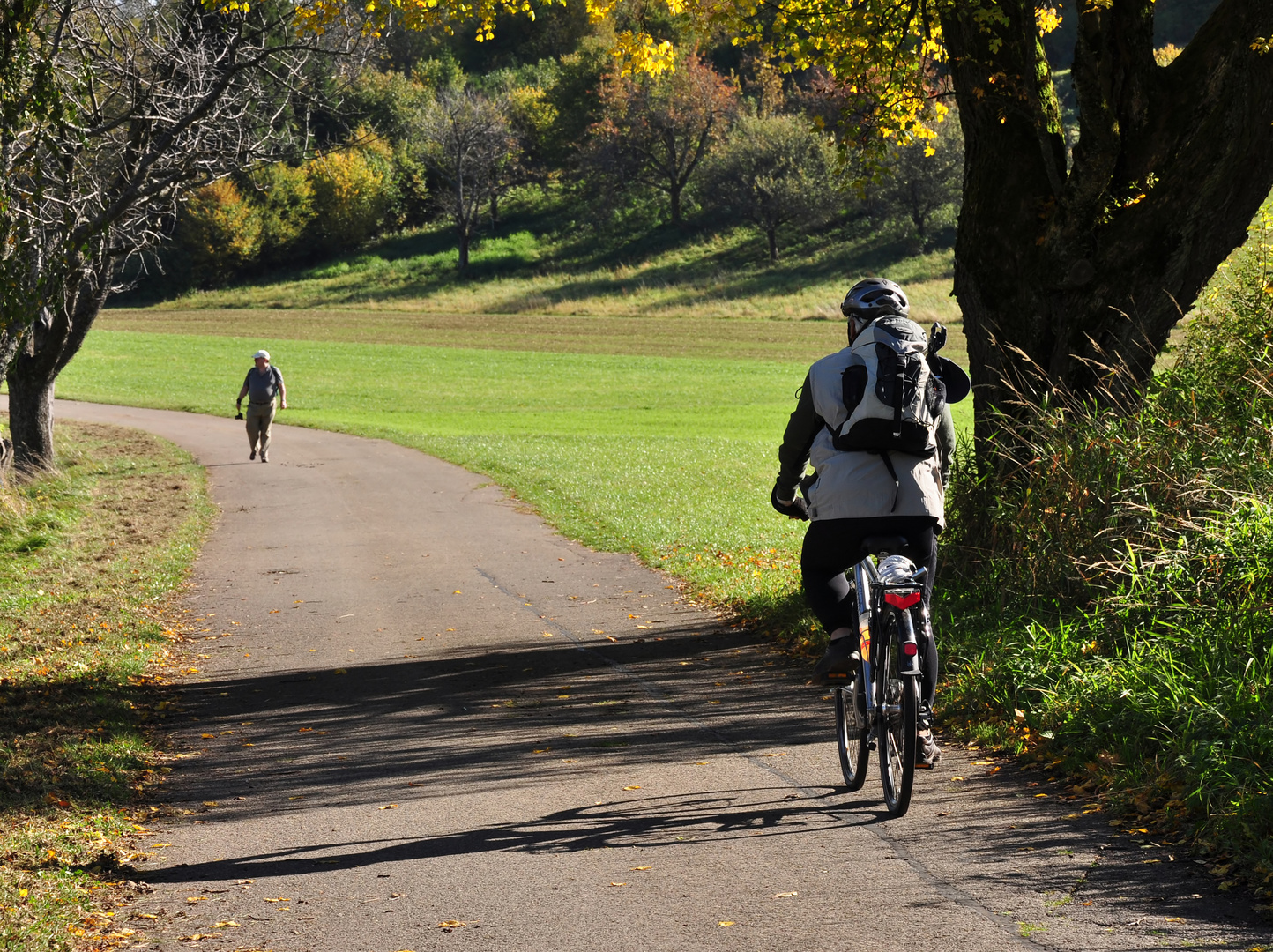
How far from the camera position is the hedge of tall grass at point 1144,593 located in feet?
17.8

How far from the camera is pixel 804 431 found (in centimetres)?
581

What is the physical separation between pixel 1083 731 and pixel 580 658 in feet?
12.4

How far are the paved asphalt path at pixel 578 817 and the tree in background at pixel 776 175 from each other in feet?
241

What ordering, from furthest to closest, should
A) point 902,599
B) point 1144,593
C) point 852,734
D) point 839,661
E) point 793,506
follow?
point 1144,593 < point 793,506 < point 852,734 < point 839,661 < point 902,599

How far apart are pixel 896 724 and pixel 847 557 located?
71cm

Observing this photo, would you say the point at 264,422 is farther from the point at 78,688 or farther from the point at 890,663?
the point at 890,663

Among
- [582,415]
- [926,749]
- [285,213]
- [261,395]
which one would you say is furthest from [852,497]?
[285,213]

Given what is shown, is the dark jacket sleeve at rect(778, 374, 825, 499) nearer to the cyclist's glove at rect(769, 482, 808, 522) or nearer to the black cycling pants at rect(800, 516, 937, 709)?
the cyclist's glove at rect(769, 482, 808, 522)

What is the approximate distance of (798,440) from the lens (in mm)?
5859

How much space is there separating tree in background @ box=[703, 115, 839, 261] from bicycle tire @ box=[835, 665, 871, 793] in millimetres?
76555

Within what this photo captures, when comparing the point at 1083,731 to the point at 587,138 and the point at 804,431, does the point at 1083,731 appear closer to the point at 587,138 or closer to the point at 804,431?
the point at 804,431

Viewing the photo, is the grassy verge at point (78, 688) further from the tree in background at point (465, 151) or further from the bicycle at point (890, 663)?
the tree in background at point (465, 151)

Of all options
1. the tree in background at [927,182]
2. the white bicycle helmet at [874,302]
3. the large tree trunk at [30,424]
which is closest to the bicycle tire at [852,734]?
the white bicycle helmet at [874,302]

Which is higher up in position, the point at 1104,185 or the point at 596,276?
the point at 596,276
